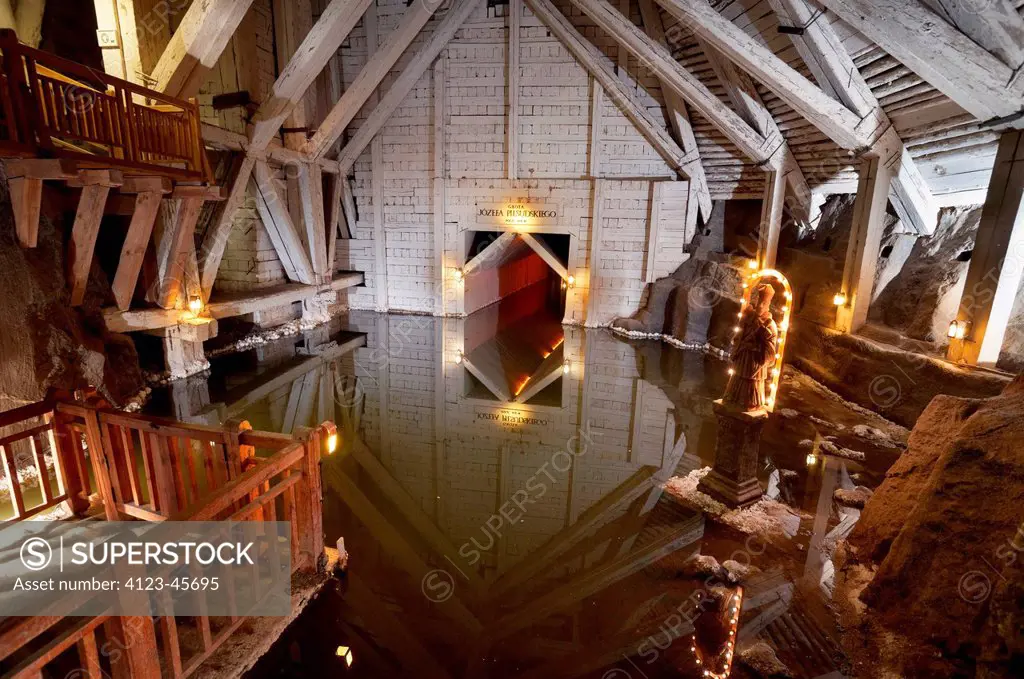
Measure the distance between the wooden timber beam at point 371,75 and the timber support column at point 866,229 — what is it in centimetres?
818

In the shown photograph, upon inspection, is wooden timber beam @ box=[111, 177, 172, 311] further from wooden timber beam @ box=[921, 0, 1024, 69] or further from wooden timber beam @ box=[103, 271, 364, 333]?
wooden timber beam @ box=[921, 0, 1024, 69]

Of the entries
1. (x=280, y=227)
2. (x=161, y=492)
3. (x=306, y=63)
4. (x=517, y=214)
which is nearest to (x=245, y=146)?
(x=306, y=63)

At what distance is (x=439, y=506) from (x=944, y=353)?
718cm

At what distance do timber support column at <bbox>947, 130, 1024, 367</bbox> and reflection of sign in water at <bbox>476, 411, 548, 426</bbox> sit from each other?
18.2ft

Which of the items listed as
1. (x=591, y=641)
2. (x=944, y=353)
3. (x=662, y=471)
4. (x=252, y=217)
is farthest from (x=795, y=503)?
(x=252, y=217)

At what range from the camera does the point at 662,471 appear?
5.41 meters

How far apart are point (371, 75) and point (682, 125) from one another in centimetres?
675

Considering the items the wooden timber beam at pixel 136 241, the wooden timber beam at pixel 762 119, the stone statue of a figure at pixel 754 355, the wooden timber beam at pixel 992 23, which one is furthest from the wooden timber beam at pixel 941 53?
the wooden timber beam at pixel 136 241

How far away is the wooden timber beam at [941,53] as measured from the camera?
5008 millimetres

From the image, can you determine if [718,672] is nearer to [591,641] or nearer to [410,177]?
[591,641]

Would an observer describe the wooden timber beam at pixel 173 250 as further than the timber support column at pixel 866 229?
Answer: Yes

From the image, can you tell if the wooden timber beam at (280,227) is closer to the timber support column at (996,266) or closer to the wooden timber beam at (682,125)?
the wooden timber beam at (682,125)

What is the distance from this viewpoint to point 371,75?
9938mm

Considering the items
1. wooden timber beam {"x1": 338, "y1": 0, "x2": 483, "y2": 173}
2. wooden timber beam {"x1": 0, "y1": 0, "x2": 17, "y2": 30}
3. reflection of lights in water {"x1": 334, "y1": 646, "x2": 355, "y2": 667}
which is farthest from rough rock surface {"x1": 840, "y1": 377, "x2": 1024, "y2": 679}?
wooden timber beam {"x1": 0, "y1": 0, "x2": 17, "y2": 30}
